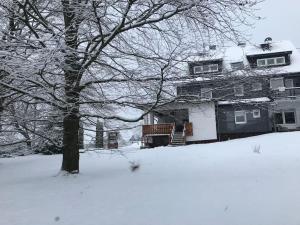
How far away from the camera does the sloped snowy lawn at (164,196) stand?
6.84 metres

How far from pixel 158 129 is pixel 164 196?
2340 centimetres

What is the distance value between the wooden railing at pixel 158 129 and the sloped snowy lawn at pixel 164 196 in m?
18.8

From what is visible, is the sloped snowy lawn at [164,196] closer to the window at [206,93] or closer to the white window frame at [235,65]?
the window at [206,93]

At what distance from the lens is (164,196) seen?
8273mm

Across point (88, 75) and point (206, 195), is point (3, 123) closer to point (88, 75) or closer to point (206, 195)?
point (88, 75)

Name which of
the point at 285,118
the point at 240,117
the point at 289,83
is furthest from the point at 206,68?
the point at 285,118

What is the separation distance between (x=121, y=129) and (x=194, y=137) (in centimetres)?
2160

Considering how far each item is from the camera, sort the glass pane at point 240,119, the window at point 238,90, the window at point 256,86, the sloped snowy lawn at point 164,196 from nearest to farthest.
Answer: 1. the sloped snowy lawn at point 164,196
2. the window at point 256,86
3. the window at point 238,90
4. the glass pane at point 240,119

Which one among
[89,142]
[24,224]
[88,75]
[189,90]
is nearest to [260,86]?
[189,90]

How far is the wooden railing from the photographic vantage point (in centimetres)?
3131

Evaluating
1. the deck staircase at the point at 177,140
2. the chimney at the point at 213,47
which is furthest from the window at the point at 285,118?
the chimney at the point at 213,47

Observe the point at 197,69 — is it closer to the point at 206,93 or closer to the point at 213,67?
the point at 213,67

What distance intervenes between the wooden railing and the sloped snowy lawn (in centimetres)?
1881

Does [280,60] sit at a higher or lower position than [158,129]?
higher
